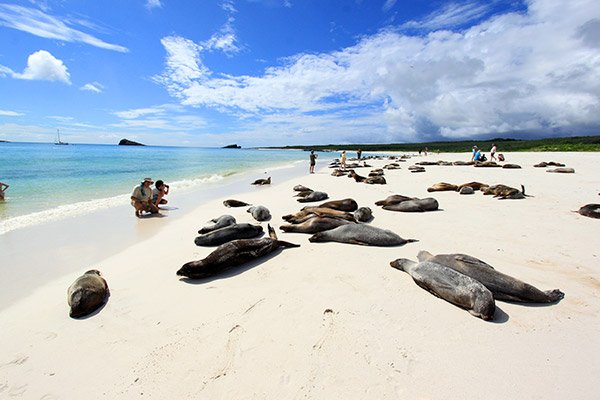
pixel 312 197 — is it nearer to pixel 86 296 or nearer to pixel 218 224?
pixel 218 224

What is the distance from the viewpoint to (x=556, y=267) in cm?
448

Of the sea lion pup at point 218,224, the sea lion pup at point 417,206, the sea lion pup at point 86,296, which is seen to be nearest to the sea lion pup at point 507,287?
the sea lion pup at point 417,206

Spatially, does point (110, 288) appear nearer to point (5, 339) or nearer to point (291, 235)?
point (5, 339)

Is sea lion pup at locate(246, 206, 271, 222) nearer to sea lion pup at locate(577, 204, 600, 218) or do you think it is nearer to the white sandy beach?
the white sandy beach

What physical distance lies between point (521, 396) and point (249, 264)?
→ 373 cm

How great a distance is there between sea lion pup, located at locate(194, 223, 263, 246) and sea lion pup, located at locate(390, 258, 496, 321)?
336 cm

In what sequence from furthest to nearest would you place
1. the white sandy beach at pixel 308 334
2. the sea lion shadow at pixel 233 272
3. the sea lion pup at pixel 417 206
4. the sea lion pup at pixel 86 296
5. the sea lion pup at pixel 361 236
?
the sea lion pup at pixel 417 206 < the sea lion pup at pixel 361 236 < the sea lion shadow at pixel 233 272 < the sea lion pup at pixel 86 296 < the white sandy beach at pixel 308 334

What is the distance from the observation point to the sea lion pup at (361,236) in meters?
5.61

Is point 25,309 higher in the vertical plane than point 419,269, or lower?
lower

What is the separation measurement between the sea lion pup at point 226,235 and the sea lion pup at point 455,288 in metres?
3.36

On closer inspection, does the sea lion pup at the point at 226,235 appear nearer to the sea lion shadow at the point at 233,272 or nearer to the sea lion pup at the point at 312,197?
the sea lion shadow at the point at 233,272

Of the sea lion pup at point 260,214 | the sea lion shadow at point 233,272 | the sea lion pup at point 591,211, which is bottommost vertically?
the sea lion shadow at point 233,272

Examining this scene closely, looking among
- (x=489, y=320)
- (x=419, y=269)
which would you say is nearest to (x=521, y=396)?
(x=489, y=320)

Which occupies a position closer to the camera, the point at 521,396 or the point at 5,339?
the point at 521,396
